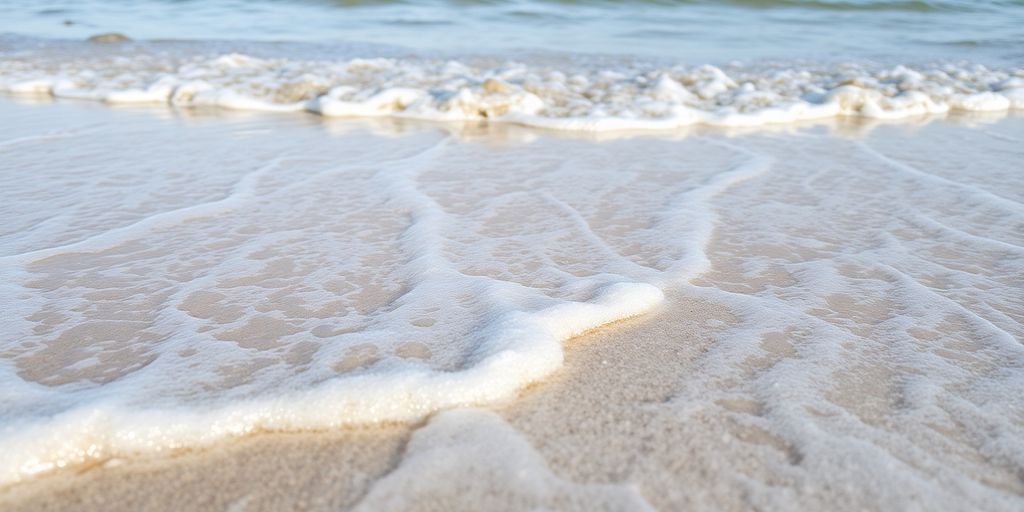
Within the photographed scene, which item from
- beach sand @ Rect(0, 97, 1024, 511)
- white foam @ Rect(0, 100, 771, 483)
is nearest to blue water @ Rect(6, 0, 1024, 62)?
white foam @ Rect(0, 100, 771, 483)

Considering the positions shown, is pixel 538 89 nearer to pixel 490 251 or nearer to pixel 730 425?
pixel 490 251

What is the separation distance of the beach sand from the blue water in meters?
5.48

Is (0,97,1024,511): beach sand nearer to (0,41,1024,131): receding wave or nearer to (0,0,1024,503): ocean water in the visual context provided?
(0,0,1024,503): ocean water

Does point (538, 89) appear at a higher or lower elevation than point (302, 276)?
higher

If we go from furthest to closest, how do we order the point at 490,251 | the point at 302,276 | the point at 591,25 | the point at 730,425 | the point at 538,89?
1. the point at 591,25
2. the point at 538,89
3. the point at 490,251
4. the point at 302,276
5. the point at 730,425

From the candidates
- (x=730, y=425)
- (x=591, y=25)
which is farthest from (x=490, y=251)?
(x=591, y=25)

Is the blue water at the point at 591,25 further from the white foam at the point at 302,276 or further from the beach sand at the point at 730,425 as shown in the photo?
the beach sand at the point at 730,425

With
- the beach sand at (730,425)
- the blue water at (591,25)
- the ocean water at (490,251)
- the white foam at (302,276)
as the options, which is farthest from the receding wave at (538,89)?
the beach sand at (730,425)

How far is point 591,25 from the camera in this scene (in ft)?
31.3

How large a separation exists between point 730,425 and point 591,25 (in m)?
8.83

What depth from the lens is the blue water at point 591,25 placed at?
7.77 m

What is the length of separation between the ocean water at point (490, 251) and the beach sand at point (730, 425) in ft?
0.04

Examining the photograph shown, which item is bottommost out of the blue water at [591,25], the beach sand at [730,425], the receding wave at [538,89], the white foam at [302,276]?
the beach sand at [730,425]

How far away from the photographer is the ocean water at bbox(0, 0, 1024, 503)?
139cm
